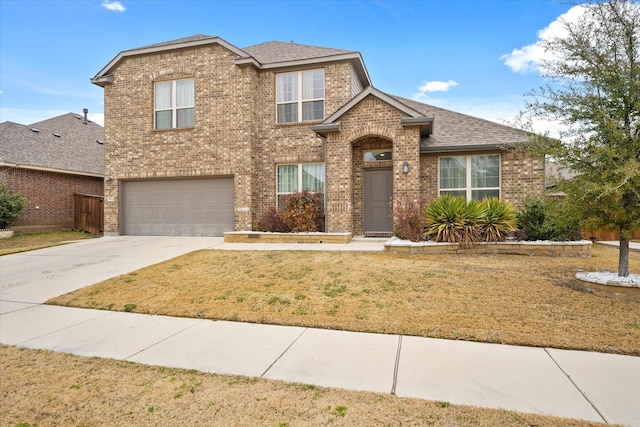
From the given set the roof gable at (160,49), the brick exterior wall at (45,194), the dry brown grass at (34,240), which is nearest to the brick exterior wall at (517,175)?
the roof gable at (160,49)

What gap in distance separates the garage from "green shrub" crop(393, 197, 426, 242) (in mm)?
6601

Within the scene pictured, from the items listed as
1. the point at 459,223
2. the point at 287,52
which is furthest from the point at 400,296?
the point at 287,52

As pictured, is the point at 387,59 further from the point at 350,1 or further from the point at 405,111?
the point at 405,111

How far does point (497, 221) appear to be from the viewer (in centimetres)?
934

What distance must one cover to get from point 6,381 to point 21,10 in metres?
14.7

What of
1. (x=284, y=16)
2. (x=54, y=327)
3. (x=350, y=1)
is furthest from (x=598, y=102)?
(x=284, y=16)

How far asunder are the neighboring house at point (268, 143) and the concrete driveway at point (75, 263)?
2333 mm

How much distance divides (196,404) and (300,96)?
12.2 meters

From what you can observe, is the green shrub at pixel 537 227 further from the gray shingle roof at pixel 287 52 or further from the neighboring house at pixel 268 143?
the gray shingle roof at pixel 287 52

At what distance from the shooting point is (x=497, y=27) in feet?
44.1

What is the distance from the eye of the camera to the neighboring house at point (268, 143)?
11.7 meters

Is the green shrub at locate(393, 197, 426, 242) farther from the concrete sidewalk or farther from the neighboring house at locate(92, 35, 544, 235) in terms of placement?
the concrete sidewalk

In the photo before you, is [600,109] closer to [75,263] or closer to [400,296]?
[400,296]

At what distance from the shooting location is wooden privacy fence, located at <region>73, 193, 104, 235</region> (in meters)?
17.3
